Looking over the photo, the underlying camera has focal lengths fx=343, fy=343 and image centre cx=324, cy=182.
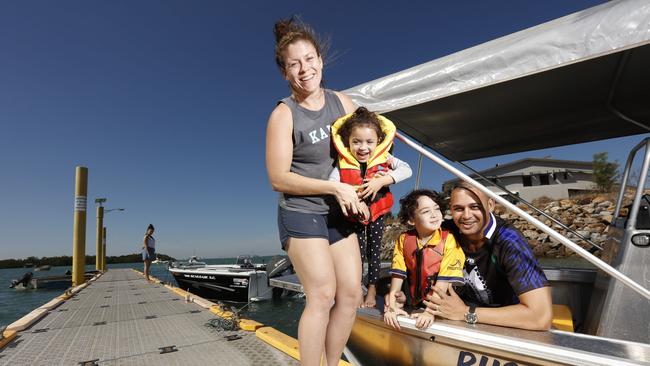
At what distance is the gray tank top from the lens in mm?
1576

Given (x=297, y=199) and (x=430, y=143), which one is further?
(x=430, y=143)

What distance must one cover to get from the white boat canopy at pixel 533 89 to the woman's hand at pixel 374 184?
65 centimetres

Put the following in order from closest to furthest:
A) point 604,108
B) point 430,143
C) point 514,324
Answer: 1. point 514,324
2. point 604,108
3. point 430,143

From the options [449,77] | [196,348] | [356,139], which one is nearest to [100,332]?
[196,348]

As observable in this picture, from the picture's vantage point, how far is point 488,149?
4312 millimetres

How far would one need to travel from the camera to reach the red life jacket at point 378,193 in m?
1.63

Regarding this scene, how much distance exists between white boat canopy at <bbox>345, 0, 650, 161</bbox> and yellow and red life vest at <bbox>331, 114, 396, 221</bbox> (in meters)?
0.52

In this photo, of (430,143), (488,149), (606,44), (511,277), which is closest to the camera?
(606,44)

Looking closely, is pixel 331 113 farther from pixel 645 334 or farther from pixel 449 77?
pixel 645 334

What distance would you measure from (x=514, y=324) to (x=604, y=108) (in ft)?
8.77

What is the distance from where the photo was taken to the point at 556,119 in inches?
139

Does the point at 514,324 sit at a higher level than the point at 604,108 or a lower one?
lower

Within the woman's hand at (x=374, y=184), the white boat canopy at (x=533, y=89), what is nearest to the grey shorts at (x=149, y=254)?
the white boat canopy at (x=533, y=89)

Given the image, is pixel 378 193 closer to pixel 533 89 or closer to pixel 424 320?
pixel 424 320
